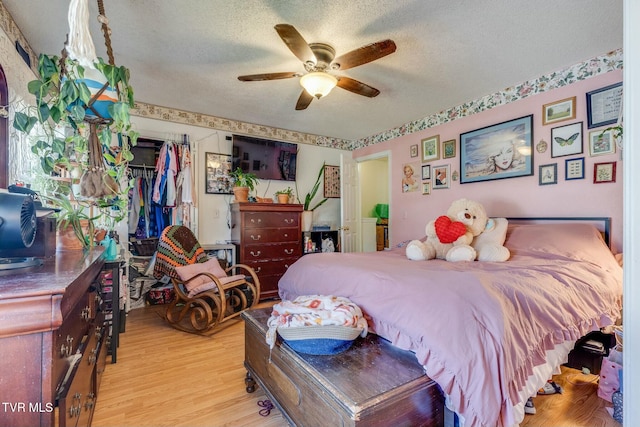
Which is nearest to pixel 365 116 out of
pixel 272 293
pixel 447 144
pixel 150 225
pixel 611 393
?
pixel 447 144

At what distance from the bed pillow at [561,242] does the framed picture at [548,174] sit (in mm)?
517

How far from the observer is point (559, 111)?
2.76 m

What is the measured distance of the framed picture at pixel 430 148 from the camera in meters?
3.86

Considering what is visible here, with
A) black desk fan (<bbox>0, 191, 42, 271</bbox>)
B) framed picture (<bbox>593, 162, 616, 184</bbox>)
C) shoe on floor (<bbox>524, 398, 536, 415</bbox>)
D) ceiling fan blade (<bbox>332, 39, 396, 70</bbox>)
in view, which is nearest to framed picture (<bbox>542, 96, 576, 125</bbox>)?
framed picture (<bbox>593, 162, 616, 184</bbox>)

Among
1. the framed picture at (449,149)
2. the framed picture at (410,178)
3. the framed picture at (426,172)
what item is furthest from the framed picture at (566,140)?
the framed picture at (410,178)

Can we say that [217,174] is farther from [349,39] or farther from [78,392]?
[78,392]

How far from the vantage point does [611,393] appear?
1.69m

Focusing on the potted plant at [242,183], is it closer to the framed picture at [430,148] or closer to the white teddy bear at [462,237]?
the white teddy bear at [462,237]

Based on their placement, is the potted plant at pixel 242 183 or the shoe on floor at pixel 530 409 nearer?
the shoe on floor at pixel 530 409

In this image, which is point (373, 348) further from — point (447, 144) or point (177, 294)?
point (447, 144)

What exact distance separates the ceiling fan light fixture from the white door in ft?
7.87

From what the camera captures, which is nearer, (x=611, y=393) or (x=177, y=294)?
(x=611, y=393)

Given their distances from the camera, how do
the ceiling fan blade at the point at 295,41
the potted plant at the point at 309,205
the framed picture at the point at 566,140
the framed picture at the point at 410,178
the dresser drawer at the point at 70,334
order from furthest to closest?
the potted plant at the point at 309,205
the framed picture at the point at 410,178
the framed picture at the point at 566,140
the ceiling fan blade at the point at 295,41
the dresser drawer at the point at 70,334

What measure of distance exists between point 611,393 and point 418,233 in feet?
8.43
